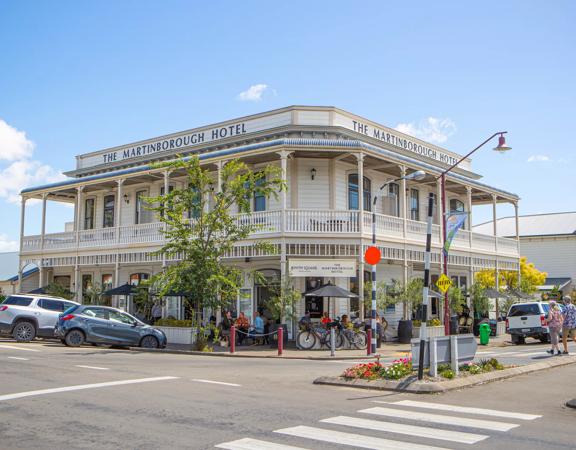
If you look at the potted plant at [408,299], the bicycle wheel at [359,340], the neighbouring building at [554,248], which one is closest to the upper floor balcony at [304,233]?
the potted plant at [408,299]

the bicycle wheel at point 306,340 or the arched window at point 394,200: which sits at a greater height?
the arched window at point 394,200

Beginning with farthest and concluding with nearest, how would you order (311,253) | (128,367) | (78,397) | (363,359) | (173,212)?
1. (311,253)
2. (173,212)
3. (363,359)
4. (128,367)
5. (78,397)

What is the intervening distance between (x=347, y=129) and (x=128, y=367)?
16020 millimetres

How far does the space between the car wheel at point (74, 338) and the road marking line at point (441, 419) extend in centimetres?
1473

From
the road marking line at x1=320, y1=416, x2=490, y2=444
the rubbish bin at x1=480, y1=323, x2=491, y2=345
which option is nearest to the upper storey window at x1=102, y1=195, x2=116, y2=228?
the rubbish bin at x1=480, y1=323, x2=491, y2=345

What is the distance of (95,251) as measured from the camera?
102 ft

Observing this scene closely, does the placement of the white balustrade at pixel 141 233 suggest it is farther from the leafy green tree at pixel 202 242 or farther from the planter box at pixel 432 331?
the planter box at pixel 432 331

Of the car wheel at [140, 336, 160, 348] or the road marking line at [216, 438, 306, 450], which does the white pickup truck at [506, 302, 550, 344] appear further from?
the road marking line at [216, 438, 306, 450]

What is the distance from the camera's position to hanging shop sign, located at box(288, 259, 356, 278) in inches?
947

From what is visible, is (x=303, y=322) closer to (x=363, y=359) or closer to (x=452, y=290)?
(x=363, y=359)

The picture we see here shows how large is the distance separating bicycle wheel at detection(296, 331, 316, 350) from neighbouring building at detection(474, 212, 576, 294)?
3046 centimetres

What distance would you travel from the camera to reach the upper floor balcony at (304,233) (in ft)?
80.6

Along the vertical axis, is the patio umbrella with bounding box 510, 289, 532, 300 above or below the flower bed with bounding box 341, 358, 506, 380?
above

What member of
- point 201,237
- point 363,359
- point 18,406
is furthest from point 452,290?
point 18,406
